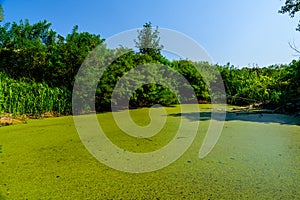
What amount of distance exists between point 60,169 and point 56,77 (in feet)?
18.3

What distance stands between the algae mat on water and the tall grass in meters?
2.82

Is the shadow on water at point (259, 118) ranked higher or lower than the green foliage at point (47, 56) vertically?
lower

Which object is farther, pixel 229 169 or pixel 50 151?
pixel 50 151

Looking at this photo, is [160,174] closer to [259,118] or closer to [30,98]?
[259,118]

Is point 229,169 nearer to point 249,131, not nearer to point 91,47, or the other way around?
point 249,131

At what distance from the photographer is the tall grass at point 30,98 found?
531cm

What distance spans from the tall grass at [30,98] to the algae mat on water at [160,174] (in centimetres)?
282

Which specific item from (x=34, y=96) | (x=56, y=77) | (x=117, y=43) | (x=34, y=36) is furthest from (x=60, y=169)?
(x=34, y=36)

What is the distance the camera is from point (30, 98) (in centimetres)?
572

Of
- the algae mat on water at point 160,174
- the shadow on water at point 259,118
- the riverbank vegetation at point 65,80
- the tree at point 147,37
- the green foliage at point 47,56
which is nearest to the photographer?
the algae mat on water at point 160,174

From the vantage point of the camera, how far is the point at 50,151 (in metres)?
2.51

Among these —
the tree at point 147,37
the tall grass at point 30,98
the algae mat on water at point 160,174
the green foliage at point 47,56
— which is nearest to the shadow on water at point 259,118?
the algae mat on water at point 160,174

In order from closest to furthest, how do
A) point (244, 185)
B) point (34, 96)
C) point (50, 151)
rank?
point (244, 185)
point (50, 151)
point (34, 96)

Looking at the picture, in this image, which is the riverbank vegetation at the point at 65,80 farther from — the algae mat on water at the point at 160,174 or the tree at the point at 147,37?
the tree at the point at 147,37
